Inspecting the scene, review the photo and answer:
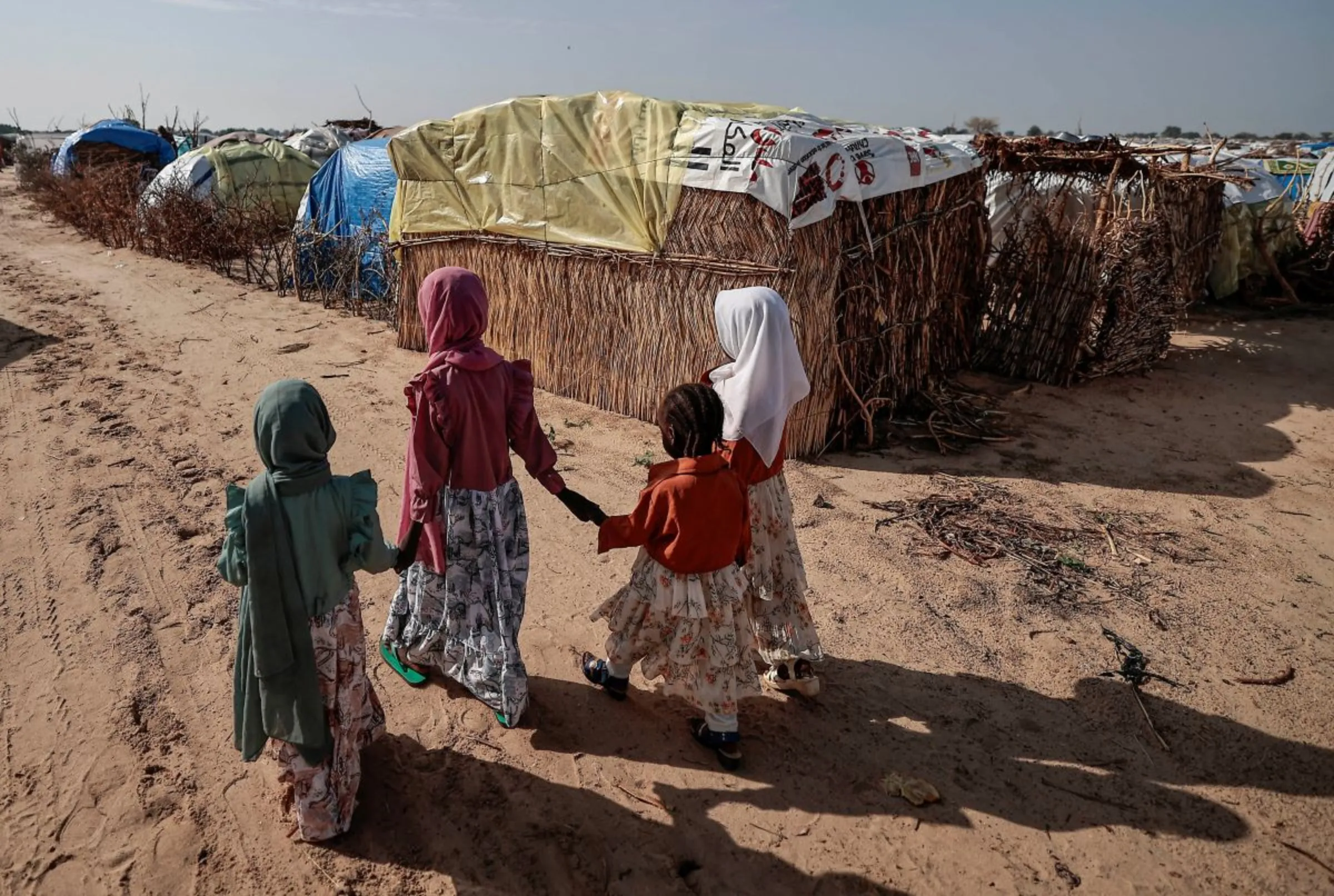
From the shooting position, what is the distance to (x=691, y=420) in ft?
8.30

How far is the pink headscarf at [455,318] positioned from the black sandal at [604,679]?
4.13ft

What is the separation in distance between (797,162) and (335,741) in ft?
13.4

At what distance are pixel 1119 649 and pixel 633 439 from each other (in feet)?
11.0

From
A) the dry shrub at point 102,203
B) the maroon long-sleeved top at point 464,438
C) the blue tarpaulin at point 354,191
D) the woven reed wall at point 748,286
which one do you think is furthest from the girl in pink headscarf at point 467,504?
the dry shrub at point 102,203

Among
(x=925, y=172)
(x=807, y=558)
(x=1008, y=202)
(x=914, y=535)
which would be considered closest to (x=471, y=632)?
(x=807, y=558)

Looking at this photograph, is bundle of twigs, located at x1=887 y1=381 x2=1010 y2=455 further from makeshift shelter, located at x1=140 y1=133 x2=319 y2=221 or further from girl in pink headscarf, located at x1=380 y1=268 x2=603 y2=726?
makeshift shelter, located at x1=140 y1=133 x2=319 y2=221

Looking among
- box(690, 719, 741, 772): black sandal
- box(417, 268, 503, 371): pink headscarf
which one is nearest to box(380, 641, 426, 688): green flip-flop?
box(690, 719, 741, 772): black sandal

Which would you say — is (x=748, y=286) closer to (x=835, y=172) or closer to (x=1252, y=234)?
(x=835, y=172)

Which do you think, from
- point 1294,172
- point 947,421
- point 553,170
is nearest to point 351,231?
point 553,170

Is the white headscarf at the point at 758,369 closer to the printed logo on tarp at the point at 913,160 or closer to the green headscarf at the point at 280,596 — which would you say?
the green headscarf at the point at 280,596

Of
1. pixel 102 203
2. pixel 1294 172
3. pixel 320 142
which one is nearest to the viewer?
pixel 102 203

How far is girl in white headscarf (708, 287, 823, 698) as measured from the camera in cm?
269

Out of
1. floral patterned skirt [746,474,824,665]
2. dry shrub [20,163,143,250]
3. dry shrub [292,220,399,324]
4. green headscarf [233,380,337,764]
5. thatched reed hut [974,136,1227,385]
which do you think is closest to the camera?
green headscarf [233,380,337,764]

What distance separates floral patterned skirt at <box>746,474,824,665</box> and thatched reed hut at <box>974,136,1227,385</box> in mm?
5379
